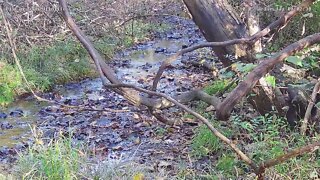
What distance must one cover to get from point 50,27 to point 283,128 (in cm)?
700

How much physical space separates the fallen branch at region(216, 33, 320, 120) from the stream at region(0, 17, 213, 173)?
200 cm

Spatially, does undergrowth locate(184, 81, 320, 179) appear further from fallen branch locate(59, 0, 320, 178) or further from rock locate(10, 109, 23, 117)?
rock locate(10, 109, 23, 117)

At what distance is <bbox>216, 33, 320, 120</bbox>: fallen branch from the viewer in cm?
352

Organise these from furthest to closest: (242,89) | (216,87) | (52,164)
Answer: (216,87), (52,164), (242,89)

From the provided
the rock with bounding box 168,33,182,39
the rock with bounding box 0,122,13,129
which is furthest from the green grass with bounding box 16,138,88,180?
the rock with bounding box 168,33,182,39

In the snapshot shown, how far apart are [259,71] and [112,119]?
173 inches

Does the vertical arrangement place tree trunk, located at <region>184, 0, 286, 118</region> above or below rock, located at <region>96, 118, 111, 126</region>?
above

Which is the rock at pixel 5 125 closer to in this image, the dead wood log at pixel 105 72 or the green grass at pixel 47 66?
the green grass at pixel 47 66

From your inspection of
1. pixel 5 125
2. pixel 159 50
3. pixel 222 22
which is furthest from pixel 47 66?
pixel 222 22

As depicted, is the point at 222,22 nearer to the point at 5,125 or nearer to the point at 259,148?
the point at 259,148

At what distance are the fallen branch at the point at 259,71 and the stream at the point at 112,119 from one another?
2.00 meters

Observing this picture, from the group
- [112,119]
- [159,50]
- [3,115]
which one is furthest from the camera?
[159,50]

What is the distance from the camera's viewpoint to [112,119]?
7.64m

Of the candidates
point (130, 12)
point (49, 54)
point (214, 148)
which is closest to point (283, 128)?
→ point (214, 148)
